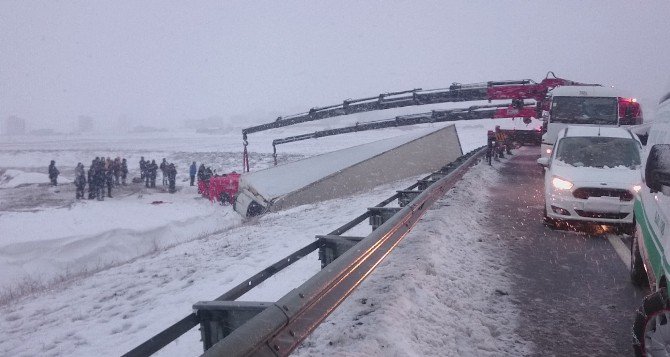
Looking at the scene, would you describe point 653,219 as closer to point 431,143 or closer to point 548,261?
point 548,261

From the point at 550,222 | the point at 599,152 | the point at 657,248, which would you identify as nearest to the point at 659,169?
the point at 657,248

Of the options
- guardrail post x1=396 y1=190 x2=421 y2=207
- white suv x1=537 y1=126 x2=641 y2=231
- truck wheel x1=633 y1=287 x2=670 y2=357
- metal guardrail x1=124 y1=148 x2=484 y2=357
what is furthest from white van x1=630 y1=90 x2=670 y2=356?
guardrail post x1=396 y1=190 x2=421 y2=207

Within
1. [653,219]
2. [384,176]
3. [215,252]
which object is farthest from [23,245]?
[653,219]

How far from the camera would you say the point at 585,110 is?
15.4 m

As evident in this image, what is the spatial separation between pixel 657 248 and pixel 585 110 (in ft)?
45.2

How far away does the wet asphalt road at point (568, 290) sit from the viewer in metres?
3.96

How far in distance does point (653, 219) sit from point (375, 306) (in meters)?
2.53

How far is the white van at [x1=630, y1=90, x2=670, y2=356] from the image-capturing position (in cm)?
291

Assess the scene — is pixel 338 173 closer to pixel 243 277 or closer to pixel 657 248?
pixel 243 277

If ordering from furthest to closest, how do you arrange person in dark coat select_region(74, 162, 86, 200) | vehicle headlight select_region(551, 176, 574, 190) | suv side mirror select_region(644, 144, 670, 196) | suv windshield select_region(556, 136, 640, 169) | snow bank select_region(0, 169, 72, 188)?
snow bank select_region(0, 169, 72, 188)
person in dark coat select_region(74, 162, 86, 200)
suv windshield select_region(556, 136, 640, 169)
vehicle headlight select_region(551, 176, 574, 190)
suv side mirror select_region(644, 144, 670, 196)

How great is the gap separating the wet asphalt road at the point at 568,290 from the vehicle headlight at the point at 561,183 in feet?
2.72

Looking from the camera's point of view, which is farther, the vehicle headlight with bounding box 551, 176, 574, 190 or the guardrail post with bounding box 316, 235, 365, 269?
the vehicle headlight with bounding box 551, 176, 574, 190

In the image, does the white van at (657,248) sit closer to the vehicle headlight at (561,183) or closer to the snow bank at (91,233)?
the vehicle headlight at (561,183)

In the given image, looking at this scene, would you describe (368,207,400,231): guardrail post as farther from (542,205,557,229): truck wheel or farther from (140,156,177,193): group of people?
(140,156,177,193): group of people
